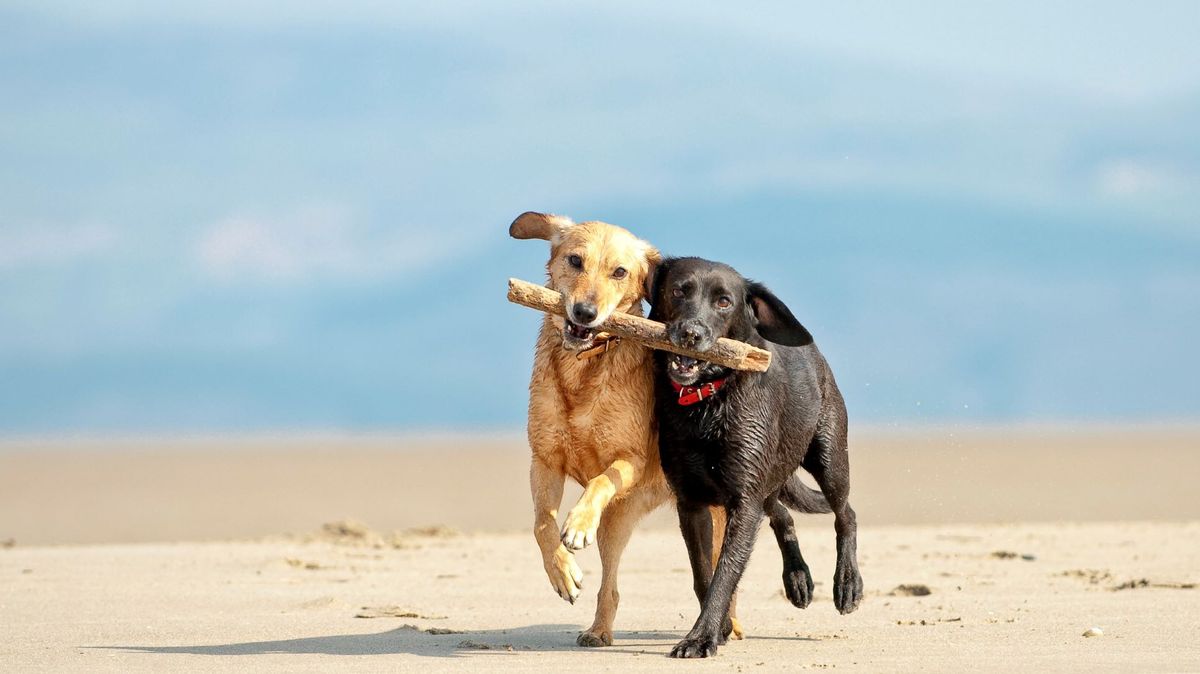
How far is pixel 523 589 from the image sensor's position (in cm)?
1170

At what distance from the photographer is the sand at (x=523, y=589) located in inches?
313

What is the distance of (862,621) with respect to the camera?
9.53 metres

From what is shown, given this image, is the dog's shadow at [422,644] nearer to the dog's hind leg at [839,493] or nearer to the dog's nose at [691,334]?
the dog's hind leg at [839,493]

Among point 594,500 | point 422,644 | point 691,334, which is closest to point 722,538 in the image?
point 594,500

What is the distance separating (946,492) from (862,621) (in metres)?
16.2

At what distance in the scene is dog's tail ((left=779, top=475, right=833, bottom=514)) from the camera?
941 cm

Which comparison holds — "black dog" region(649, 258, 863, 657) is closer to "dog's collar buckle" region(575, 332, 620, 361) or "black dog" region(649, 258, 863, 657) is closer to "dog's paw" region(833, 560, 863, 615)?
"dog's collar buckle" region(575, 332, 620, 361)

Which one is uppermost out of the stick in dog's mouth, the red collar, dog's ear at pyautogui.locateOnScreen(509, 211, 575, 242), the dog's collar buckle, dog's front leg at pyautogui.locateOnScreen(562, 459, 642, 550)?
dog's ear at pyautogui.locateOnScreen(509, 211, 575, 242)

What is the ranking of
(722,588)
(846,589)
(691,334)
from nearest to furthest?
(691,334)
(722,588)
(846,589)

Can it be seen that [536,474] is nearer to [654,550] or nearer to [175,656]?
[175,656]

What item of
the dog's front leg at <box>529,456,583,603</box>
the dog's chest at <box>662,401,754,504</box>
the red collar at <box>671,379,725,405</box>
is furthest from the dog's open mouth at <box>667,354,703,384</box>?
the dog's front leg at <box>529,456,583,603</box>

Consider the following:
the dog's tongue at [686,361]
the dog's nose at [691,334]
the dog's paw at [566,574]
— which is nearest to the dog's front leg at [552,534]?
the dog's paw at [566,574]

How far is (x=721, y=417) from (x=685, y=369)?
349mm

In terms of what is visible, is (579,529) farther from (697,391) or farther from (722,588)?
(697,391)
